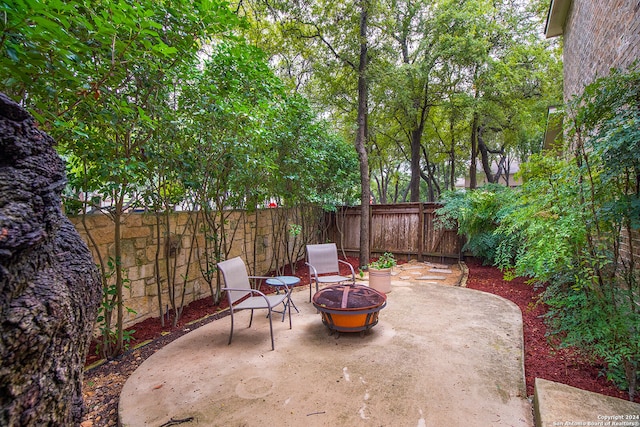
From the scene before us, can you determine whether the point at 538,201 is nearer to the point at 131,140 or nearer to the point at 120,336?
the point at 131,140

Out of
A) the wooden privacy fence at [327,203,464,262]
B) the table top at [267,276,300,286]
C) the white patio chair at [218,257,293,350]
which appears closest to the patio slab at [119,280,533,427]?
the white patio chair at [218,257,293,350]

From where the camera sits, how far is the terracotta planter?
185 inches

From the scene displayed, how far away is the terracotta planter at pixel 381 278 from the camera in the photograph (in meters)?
4.71

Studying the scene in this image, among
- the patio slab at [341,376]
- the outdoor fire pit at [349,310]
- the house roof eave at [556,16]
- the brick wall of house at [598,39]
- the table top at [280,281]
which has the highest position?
the house roof eave at [556,16]

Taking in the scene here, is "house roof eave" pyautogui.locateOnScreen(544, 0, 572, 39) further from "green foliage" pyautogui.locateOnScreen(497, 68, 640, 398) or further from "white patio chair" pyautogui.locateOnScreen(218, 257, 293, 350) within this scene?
"white patio chair" pyautogui.locateOnScreen(218, 257, 293, 350)

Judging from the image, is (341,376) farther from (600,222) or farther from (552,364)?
(600,222)

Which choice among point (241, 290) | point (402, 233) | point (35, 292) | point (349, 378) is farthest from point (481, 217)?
point (35, 292)

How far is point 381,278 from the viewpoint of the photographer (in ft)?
15.5

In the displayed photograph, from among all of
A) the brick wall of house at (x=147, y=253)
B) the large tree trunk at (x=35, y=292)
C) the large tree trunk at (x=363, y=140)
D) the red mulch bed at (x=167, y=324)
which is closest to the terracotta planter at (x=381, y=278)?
the large tree trunk at (x=363, y=140)

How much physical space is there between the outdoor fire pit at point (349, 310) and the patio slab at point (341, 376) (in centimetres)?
16

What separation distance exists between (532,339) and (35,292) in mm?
3924

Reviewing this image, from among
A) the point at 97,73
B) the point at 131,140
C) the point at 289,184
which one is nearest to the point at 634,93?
the point at 97,73

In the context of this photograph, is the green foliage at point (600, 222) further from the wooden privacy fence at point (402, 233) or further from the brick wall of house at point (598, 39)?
the wooden privacy fence at point (402, 233)

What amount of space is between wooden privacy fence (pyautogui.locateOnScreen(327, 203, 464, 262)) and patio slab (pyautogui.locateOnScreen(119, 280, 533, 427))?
3.61m
